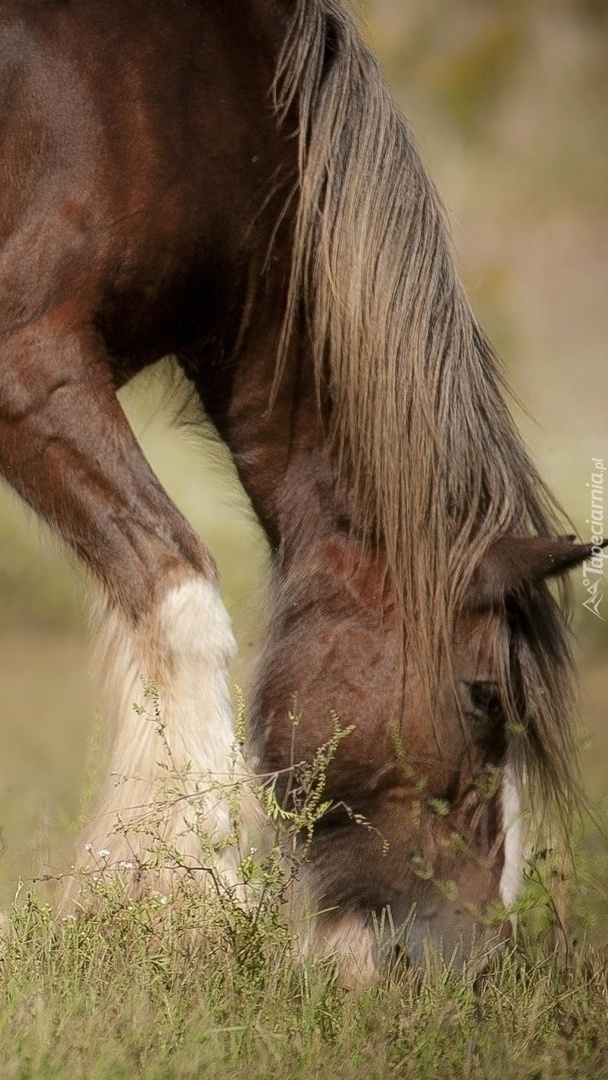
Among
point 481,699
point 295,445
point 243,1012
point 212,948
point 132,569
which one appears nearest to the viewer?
point 243,1012

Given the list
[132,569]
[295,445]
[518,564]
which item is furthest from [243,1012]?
[295,445]

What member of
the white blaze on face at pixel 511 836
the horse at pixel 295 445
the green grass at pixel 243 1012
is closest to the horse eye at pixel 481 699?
the horse at pixel 295 445

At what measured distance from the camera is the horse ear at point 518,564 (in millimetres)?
2951

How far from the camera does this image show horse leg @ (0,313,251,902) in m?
2.83

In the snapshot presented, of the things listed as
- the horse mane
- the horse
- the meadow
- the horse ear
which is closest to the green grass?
the meadow

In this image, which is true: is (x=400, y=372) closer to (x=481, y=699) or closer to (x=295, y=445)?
(x=295, y=445)

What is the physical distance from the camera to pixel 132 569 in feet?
9.32

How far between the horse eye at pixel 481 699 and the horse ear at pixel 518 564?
0.20 metres

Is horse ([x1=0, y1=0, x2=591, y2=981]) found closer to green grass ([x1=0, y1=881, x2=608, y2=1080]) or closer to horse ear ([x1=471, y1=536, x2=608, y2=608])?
horse ear ([x1=471, y1=536, x2=608, y2=608])

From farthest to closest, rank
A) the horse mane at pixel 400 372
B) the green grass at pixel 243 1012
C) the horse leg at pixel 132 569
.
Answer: the horse mane at pixel 400 372 < the horse leg at pixel 132 569 < the green grass at pixel 243 1012

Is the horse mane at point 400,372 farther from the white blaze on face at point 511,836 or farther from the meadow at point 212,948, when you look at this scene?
the meadow at point 212,948

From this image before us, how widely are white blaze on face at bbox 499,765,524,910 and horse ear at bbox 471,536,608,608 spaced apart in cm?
45

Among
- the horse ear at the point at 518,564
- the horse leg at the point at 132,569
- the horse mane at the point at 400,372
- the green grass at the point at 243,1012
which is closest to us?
the green grass at the point at 243,1012

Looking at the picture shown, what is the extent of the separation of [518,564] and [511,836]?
676 millimetres
